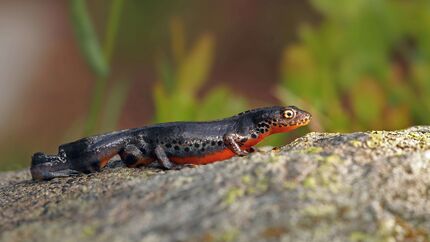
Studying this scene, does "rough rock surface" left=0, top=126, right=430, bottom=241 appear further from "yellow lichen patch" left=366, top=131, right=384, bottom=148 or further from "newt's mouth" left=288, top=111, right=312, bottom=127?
"newt's mouth" left=288, top=111, right=312, bottom=127

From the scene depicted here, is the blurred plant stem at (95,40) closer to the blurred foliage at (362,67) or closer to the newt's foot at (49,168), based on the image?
the blurred foliage at (362,67)

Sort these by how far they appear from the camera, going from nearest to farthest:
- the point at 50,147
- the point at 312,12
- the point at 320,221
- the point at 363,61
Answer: the point at 320,221 < the point at 363,61 < the point at 50,147 < the point at 312,12

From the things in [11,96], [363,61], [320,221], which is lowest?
[320,221]

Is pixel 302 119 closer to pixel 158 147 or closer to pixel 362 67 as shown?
A: pixel 158 147

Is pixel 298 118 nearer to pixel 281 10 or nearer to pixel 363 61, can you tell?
pixel 363 61

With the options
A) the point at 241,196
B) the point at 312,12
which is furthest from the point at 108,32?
the point at 312,12

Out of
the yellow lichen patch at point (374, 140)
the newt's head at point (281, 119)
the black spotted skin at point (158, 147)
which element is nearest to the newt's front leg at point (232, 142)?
the black spotted skin at point (158, 147)

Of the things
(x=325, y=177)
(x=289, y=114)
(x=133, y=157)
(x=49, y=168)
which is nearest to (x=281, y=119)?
(x=289, y=114)

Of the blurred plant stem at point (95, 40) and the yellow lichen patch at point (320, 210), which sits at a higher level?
the blurred plant stem at point (95, 40)
